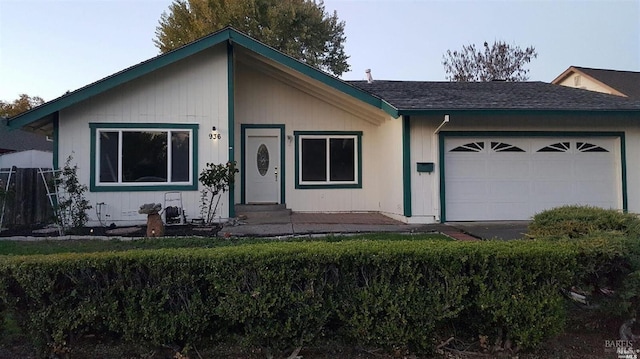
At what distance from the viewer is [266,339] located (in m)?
3.48

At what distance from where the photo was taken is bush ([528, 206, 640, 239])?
15.5ft

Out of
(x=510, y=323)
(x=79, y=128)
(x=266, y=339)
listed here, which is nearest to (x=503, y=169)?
(x=510, y=323)

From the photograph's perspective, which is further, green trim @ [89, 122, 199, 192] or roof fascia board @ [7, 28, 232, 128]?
green trim @ [89, 122, 199, 192]

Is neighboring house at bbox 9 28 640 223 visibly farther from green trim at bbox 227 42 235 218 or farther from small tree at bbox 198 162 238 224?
small tree at bbox 198 162 238 224

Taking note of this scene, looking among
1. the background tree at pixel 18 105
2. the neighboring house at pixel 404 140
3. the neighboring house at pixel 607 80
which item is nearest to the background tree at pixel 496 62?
the neighboring house at pixel 607 80

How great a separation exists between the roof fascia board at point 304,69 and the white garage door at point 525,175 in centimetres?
212

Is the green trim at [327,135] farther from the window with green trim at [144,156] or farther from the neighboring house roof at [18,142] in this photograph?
the neighboring house roof at [18,142]

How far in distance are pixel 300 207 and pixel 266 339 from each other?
857 cm

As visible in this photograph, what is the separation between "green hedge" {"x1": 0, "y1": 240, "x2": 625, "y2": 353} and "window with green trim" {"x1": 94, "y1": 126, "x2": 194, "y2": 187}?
6.92m

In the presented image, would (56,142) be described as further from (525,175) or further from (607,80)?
(607,80)
